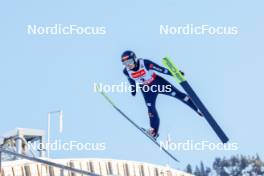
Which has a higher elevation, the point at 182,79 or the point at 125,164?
the point at 182,79

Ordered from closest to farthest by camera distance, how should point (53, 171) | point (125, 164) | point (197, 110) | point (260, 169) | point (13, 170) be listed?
point (13, 170) < point (53, 171) < point (125, 164) < point (197, 110) < point (260, 169)

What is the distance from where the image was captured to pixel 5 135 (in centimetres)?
1956

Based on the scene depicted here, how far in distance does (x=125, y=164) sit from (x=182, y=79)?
412 cm

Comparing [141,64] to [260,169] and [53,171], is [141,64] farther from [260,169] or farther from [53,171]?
[260,169]

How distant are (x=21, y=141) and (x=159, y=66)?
5.71 metres


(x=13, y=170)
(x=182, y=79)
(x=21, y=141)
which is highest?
(x=182, y=79)

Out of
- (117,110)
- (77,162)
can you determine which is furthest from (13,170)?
(117,110)

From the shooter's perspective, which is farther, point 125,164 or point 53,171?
point 125,164

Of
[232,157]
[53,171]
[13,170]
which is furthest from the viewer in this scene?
[232,157]

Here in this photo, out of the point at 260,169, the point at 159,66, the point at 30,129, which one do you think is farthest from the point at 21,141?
the point at 260,169

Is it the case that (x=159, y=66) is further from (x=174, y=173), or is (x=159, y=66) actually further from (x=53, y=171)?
(x=53, y=171)

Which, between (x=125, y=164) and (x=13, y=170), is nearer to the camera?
(x=13, y=170)

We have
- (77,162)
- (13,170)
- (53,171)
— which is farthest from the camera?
(77,162)

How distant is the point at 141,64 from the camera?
21.0 metres
